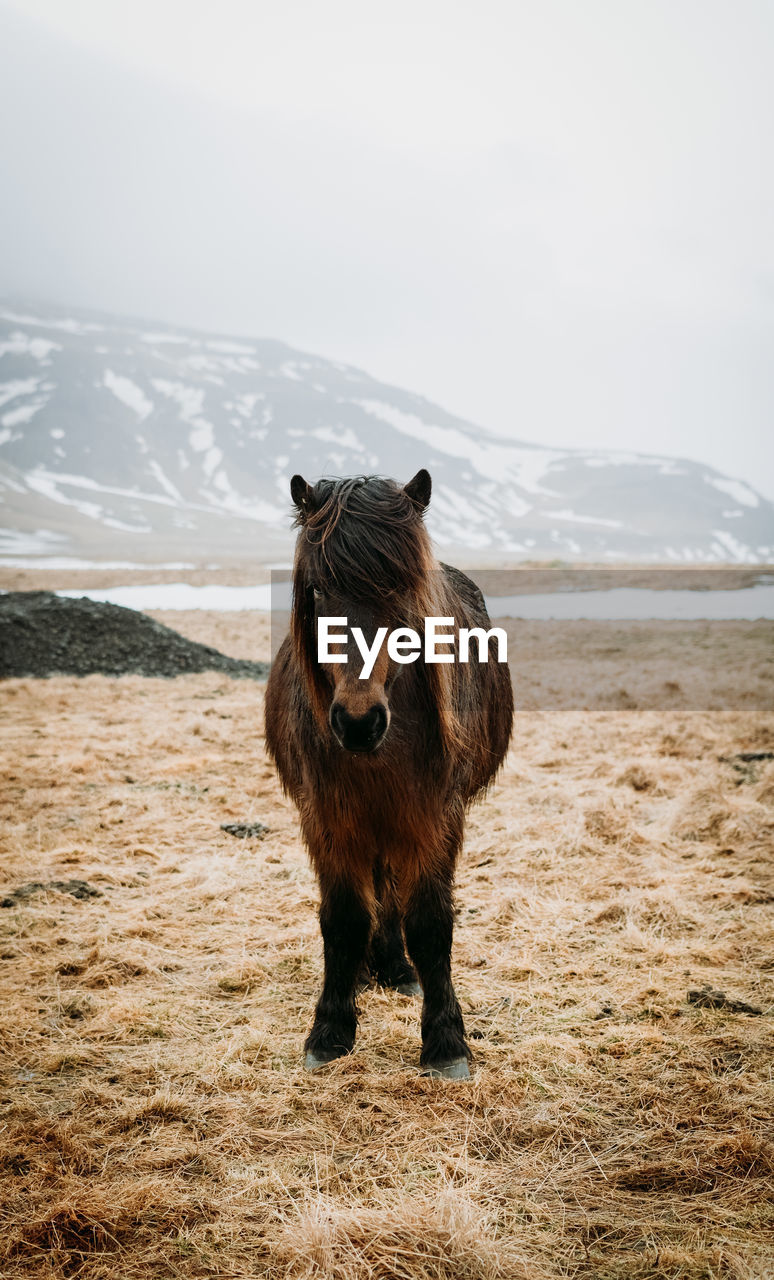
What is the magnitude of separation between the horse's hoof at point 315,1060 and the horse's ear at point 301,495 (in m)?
2.30

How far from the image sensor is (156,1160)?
8.55 feet

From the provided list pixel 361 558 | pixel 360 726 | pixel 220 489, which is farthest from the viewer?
pixel 220 489

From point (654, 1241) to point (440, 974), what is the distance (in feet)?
4.16

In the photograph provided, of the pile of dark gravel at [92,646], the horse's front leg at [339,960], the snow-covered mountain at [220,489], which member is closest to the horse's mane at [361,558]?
the horse's front leg at [339,960]

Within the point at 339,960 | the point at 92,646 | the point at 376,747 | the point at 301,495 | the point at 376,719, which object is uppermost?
the point at 301,495

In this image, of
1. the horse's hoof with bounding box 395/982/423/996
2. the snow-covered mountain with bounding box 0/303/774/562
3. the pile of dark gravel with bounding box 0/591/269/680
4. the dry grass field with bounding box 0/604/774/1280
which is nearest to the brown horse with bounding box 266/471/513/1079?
the dry grass field with bounding box 0/604/774/1280

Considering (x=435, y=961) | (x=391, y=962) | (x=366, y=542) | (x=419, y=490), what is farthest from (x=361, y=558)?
(x=391, y=962)

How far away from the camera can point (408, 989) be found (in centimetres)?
404

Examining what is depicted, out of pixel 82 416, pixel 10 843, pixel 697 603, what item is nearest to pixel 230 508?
pixel 82 416

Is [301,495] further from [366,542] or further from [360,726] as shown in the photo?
[360,726]

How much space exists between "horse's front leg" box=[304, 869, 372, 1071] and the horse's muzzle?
995 millimetres

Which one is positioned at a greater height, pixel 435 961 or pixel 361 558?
pixel 361 558

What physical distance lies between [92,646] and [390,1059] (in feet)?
37.8

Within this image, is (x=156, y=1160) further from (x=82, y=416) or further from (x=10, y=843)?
(x=82, y=416)
